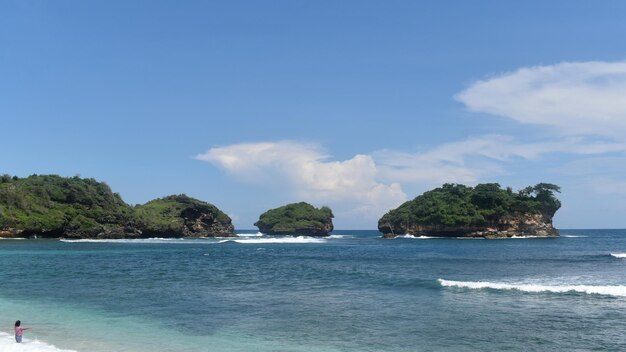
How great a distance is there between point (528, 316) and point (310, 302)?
10.6 metres

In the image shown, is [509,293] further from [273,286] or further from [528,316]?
[273,286]

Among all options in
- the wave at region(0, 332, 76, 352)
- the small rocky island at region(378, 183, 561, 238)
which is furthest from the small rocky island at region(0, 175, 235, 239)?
the wave at region(0, 332, 76, 352)

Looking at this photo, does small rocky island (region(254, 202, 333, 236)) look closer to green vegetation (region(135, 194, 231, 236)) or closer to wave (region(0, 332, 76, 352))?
green vegetation (region(135, 194, 231, 236))

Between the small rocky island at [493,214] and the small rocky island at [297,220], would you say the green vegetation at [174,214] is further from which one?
the small rocky island at [493,214]

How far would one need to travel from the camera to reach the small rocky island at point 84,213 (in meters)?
108

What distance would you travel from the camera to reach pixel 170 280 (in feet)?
122

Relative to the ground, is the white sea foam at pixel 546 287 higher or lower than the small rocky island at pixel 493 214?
lower

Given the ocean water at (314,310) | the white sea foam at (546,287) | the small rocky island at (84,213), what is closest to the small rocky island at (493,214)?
the small rocky island at (84,213)

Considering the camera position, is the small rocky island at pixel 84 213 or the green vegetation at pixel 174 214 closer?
the small rocky island at pixel 84 213

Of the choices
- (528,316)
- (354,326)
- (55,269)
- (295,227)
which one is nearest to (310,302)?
(354,326)

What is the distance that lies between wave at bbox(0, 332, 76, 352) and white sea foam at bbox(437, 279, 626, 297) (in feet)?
77.2

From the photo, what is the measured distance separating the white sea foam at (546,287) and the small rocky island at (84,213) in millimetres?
97996

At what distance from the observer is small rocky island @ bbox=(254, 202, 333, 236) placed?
17525 centimetres

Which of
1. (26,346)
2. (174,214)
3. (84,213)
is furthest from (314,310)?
(174,214)
